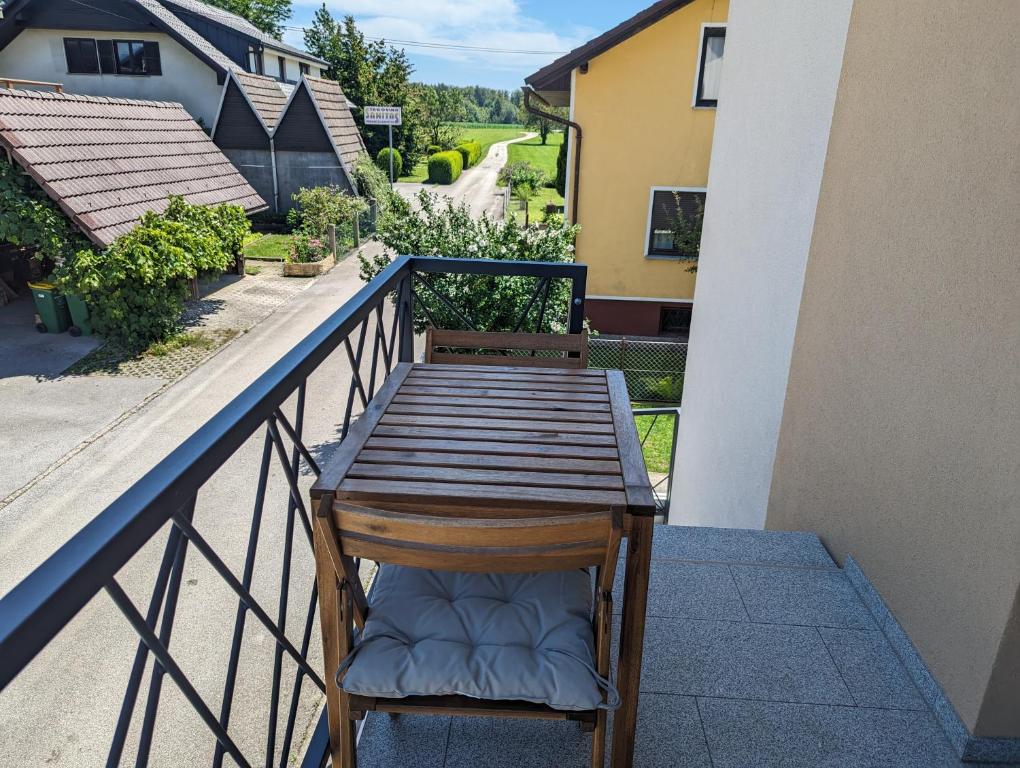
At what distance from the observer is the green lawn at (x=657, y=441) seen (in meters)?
8.88

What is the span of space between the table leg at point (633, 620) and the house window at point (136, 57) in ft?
75.3

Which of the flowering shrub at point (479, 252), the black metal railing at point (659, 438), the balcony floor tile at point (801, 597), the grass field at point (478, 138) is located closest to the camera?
the balcony floor tile at point (801, 597)

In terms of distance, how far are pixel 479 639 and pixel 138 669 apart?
725mm

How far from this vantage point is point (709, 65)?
1145cm

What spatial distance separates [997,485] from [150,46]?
23.5 m

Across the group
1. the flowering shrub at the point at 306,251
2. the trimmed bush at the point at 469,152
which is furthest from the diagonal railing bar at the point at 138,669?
the trimmed bush at the point at 469,152

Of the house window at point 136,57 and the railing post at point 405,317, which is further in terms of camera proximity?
the house window at point 136,57

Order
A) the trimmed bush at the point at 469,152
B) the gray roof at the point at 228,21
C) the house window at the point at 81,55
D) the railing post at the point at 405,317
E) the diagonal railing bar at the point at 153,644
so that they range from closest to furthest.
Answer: the diagonal railing bar at the point at 153,644
the railing post at the point at 405,317
the house window at the point at 81,55
the gray roof at the point at 228,21
the trimmed bush at the point at 469,152

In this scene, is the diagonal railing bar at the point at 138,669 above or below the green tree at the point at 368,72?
below

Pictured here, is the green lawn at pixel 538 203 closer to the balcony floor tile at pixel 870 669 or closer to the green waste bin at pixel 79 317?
the green waste bin at pixel 79 317

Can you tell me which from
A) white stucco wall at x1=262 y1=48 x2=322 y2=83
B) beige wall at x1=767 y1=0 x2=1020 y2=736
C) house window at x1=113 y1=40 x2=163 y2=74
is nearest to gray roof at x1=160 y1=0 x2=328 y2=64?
white stucco wall at x1=262 y1=48 x2=322 y2=83

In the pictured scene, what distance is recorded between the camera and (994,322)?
73.3 inches

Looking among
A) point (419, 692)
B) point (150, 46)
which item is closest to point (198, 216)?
point (150, 46)

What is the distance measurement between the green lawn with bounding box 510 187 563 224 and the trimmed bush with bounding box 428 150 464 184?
13.3 feet
